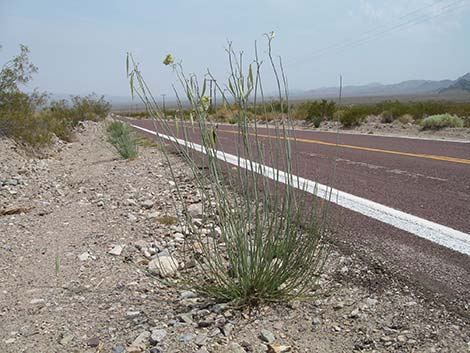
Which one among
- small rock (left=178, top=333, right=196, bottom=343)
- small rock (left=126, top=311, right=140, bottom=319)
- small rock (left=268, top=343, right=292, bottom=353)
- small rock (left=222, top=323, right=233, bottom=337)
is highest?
small rock (left=178, top=333, right=196, bottom=343)

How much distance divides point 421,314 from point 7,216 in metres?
4.74

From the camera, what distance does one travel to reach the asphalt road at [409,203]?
2795mm

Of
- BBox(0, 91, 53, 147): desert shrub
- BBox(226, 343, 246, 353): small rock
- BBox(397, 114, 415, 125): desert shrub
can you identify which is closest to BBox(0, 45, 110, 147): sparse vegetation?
BBox(0, 91, 53, 147): desert shrub

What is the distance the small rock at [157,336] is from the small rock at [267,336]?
0.53 m

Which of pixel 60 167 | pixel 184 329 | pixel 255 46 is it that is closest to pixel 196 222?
pixel 184 329

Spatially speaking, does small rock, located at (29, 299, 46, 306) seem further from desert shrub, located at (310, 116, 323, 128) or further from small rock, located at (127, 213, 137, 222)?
desert shrub, located at (310, 116, 323, 128)

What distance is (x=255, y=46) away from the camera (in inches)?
88.4

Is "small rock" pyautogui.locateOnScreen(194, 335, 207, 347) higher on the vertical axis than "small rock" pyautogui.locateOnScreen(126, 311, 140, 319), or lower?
higher

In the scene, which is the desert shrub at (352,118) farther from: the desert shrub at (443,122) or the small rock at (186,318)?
the small rock at (186,318)

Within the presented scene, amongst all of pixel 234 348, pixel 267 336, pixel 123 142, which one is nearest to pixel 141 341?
pixel 234 348

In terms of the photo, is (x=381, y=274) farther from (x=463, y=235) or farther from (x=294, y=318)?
(x=463, y=235)

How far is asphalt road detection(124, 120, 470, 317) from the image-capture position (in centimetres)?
279

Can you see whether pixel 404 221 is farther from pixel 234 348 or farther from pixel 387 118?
pixel 387 118

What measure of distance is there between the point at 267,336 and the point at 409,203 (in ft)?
9.58
